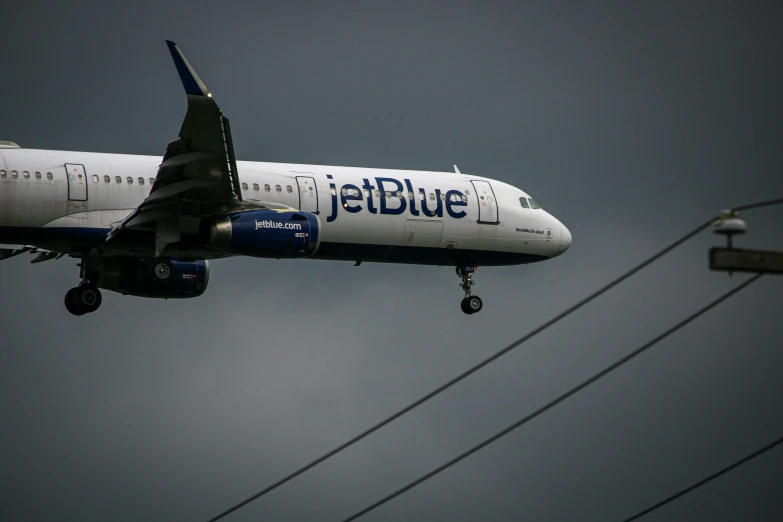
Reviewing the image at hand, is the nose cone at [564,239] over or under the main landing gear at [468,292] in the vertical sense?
over

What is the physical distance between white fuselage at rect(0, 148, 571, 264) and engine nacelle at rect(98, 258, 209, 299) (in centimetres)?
423

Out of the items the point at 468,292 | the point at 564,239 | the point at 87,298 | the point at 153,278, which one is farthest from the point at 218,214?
the point at 564,239

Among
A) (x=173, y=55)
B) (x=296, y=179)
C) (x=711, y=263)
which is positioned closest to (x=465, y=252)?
(x=296, y=179)

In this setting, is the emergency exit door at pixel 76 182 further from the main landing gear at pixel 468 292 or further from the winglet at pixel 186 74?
the main landing gear at pixel 468 292

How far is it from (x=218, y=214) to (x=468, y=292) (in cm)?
1088

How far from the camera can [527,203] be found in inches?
1839

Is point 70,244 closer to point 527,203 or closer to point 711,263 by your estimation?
point 527,203

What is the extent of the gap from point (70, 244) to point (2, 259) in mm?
5054

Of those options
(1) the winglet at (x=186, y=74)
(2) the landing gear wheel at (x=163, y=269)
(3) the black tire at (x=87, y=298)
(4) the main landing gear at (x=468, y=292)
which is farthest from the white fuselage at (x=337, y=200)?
(1) the winglet at (x=186, y=74)

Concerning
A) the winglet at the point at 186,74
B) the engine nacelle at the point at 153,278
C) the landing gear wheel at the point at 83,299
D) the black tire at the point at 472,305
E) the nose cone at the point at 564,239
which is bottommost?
the black tire at the point at 472,305

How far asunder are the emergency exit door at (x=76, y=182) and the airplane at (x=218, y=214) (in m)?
0.04

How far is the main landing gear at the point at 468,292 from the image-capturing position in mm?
46281

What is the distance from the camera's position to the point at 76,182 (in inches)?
1548

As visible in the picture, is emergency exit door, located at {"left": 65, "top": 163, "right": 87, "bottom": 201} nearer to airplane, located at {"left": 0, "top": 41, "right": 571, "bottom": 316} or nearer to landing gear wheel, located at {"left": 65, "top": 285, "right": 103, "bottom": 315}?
airplane, located at {"left": 0, "top": 41, "right": 571, "bottom": 316}
